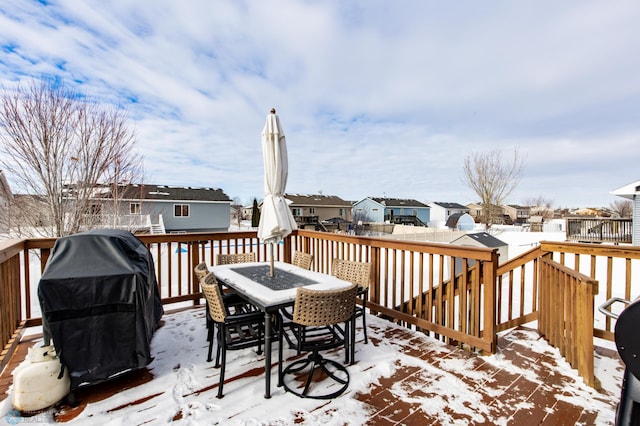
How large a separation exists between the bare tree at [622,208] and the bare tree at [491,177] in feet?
62.6

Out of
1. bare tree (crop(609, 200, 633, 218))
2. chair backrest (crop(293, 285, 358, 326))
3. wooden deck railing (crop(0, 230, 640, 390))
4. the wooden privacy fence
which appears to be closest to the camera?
chair backrest (crop(293, 285, 358, 326))

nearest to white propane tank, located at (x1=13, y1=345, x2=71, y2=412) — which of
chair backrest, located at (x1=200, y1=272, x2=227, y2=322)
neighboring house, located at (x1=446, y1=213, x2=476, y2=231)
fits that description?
A: chair backrest, located at (x1=200, y1=272, x2=227, y2=322)

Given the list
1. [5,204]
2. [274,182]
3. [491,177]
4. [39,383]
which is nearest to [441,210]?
[491,177]

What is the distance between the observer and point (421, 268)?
Result: 3.40m

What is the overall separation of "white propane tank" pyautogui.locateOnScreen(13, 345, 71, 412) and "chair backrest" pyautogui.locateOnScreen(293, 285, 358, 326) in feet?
5.73

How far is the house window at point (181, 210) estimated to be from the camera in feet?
68.7

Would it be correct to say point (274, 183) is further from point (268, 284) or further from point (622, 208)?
point (622, 208)

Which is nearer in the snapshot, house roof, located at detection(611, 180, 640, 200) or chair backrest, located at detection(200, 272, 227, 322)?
chair backrest, located at detection(200, 272, 227, 322)

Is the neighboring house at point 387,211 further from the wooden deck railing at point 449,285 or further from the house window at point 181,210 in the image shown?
the wooden deck railing at point 449,285

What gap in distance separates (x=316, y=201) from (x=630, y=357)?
33.8 metres

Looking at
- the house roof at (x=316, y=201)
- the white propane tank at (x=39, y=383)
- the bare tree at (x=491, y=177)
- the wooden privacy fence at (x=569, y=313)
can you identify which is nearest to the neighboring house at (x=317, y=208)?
the house roof at (x=316, y=201)

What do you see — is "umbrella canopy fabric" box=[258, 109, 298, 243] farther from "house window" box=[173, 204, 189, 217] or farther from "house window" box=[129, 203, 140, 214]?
"house window" box=[173, 204, 189, 217]

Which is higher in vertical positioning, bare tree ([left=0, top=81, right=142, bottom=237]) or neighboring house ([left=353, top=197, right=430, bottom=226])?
bare tree ([left=0, top=81, right=142, bottom=237])

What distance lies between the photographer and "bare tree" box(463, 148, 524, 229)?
18.0m
